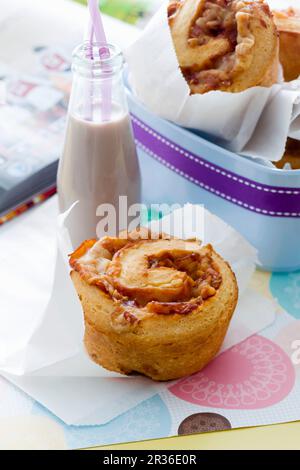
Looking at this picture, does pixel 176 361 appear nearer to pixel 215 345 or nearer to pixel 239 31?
pixel 215 345

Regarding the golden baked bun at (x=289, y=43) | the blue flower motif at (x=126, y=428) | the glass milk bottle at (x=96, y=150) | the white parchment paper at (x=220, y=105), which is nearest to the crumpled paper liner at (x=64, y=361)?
the blue flower motif at (x=126, y=428)

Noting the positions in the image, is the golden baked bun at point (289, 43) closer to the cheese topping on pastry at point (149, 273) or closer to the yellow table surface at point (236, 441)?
the cheese topping on pastry at point (149, 273)

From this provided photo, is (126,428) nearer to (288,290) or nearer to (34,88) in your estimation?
(288,290)

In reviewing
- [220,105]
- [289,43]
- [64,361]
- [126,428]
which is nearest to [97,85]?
[220,105]

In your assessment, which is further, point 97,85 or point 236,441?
point 97,85

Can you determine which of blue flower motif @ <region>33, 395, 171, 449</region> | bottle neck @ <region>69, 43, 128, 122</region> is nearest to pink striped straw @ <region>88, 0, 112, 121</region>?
bottle neck @ <region>69, 43, 128, 122</region>

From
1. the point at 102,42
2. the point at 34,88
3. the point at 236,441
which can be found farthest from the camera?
the point at 34,88
